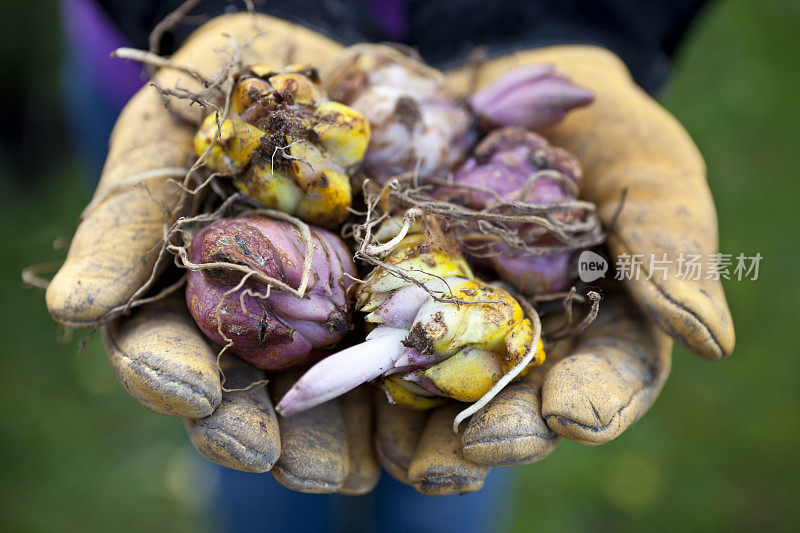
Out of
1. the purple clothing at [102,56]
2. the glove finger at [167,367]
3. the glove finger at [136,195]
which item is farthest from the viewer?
the purple clothing at [102,56]

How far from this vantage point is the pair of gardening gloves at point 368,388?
107 centimetres

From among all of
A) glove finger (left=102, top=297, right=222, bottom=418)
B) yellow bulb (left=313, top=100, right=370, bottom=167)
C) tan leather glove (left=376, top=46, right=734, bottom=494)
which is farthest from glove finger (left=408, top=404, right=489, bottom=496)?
yellow bulb (left=313, top=100, right=370, bottom=167)

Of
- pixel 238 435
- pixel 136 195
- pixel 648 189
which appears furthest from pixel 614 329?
pixel 136 195

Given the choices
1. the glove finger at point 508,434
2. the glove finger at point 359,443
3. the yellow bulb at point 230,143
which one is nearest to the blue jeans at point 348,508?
the glove finger at point 359,443

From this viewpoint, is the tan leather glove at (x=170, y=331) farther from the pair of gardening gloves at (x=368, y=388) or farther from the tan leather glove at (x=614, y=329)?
the tan leather glove at (x=614, y=329)

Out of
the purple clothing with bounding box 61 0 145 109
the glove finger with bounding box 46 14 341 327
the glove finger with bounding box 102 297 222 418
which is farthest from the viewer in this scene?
the purple clothing with bounding box 61 0 145 109

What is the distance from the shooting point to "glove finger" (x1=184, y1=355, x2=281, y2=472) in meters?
1.05

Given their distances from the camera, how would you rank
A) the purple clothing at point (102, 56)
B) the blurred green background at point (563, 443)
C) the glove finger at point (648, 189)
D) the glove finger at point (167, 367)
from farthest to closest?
the blurred green background at point (563, 443)
the purple clothing at point (102, 56)
the glove finger at point (648, 189)
the glove finger at point (167, 367)

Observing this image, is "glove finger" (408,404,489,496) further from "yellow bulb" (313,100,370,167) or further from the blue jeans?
the blue jeans

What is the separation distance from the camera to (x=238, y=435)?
3.45 feet

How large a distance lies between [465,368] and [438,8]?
3.94 ft

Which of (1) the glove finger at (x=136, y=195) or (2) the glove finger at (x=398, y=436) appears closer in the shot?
(1) the glove finger at (x=136, y=195)

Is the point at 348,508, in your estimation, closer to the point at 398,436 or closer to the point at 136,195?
the point at 398,436

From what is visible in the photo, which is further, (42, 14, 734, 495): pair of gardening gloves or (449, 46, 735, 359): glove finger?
(449, 46, 735, 359): glove finger
